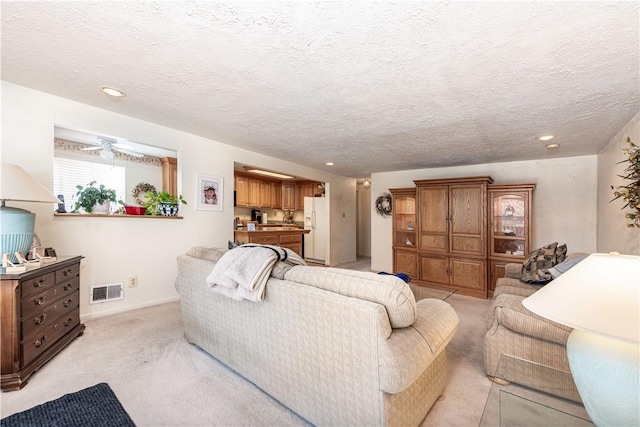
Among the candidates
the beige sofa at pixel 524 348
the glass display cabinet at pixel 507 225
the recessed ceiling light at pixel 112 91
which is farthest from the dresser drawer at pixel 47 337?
the glass display cabinet at pixel 507 225

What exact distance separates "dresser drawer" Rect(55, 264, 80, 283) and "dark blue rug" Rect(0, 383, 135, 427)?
1.04 metres

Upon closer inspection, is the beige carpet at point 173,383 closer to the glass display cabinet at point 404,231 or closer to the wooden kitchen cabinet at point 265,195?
the glass display cabinet at point 404,231

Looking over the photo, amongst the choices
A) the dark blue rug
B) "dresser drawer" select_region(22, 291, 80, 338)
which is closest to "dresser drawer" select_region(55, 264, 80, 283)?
"dresser drawer" select_region(22, 291, 80, 338)

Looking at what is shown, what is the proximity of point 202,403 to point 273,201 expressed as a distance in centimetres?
537

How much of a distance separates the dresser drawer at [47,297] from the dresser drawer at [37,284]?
0.03 meters

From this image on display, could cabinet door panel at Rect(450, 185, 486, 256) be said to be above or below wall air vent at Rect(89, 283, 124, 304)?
above

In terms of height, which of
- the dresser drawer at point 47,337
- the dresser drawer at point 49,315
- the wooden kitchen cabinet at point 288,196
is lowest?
the dresser drawer at point 47,337

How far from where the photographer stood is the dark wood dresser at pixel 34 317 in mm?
1716

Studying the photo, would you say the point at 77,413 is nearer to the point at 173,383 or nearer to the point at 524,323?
the point at 173,383

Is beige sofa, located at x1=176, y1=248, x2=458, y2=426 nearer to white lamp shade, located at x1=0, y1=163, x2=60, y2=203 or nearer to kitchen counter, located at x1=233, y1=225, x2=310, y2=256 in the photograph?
white lamp shade, located at x1=0, y1=163, x2=60, y2=203

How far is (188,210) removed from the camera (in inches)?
139

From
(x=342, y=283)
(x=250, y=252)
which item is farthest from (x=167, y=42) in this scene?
(x=342, y=283)

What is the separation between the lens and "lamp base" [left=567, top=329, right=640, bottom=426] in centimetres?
75

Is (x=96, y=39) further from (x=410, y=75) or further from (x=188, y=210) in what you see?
(x=188, y=210)
